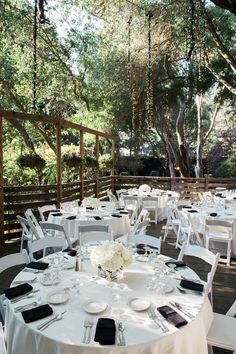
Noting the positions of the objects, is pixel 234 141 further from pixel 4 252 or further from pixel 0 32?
pixel 4 252

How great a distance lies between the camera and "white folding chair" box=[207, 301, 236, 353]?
2.18 meters

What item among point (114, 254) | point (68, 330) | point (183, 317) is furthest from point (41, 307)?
point (183, 317)

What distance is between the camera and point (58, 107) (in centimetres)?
1138

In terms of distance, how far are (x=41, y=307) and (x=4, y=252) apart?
4.26m

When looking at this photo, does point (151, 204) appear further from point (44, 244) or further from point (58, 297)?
point (58, 297)

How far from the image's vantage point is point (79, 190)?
8.85 m

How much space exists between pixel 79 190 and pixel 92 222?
148 inches

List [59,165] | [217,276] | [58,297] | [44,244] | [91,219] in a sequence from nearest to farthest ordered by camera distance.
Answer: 1. [58,297]
2. [44,244]
3. [217,276]
4. [91,219]
5. [59,165]

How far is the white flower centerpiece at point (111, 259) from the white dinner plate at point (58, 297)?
36 cm

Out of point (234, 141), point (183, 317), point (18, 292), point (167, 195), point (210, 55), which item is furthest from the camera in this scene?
point (234, 141)

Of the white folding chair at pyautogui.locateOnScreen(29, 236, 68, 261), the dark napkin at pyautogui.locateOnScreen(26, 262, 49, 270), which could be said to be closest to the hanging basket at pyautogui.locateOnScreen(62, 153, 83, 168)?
the white folding chair at pyautogui.locateOnScreen(29, 236, 68, 261)

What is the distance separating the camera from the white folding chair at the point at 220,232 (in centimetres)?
501

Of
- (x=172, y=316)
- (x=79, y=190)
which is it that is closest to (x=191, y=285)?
(x=172, y=316)

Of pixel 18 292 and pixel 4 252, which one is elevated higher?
pixel 18 292
